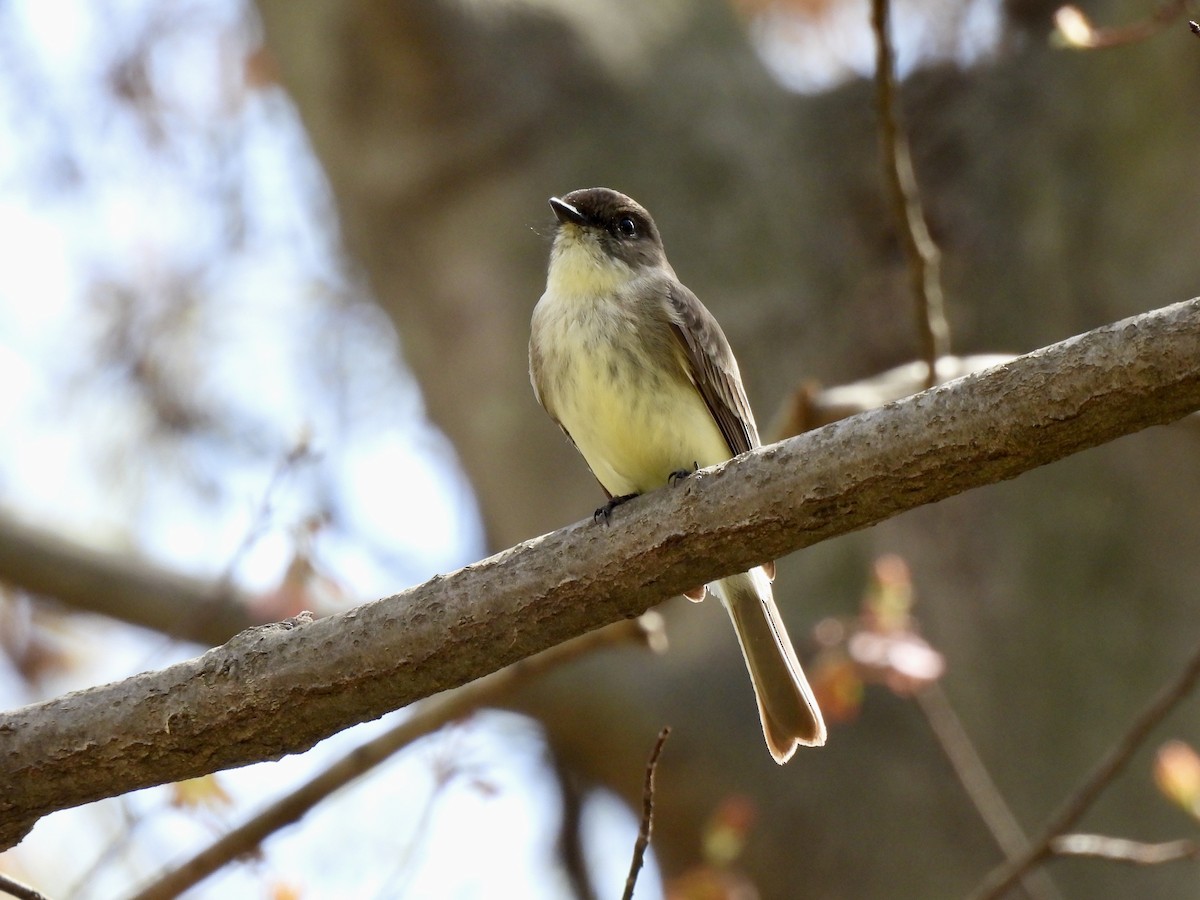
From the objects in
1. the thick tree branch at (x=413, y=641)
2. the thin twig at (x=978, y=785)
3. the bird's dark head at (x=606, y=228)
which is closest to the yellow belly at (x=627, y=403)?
the bird's dark head at (x=606, y=228)

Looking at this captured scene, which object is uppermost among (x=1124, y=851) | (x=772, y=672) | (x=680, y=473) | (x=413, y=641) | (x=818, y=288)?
(x=818, y=288)

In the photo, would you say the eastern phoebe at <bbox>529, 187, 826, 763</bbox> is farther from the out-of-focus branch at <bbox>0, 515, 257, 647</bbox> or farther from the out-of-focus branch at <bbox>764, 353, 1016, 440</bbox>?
the out-of-focus branch at <bbox>0, 515, 257, 647</bbox>

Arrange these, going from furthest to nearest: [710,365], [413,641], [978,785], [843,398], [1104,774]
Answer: [978,785] → [710,365] → [843,398] → [1104,774] → [413,641]

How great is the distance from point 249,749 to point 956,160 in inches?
166

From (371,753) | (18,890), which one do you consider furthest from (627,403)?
(18,890)

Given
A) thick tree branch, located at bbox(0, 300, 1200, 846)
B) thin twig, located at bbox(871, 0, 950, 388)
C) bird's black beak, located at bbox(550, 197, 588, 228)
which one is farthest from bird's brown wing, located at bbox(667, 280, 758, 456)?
thick tree branch, located at bbox(0, 300, 1200, 846)

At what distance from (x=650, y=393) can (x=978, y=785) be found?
1.69 m

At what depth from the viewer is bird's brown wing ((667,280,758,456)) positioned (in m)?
3.82

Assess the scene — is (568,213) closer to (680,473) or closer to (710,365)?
(710,365)

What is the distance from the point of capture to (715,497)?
2459mm

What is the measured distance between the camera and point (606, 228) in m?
4.20

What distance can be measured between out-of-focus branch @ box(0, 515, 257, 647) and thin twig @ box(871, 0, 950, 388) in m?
2.60

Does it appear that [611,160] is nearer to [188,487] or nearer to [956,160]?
[956,160]

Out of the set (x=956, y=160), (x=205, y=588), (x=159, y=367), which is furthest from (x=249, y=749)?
(x=159, y=367)
